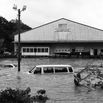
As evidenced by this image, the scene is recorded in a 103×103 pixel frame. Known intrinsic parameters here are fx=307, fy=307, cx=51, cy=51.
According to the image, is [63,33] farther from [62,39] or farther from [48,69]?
[48,69]

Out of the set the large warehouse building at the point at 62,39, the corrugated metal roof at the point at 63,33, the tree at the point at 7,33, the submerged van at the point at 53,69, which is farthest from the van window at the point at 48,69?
the tree at the point at 7,33

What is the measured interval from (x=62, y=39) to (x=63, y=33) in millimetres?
1564

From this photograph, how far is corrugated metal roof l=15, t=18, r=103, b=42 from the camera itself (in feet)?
243

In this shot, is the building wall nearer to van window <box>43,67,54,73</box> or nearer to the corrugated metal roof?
the corrugated metal roof

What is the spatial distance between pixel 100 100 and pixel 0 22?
93069 millimetres

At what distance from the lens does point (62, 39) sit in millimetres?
74500

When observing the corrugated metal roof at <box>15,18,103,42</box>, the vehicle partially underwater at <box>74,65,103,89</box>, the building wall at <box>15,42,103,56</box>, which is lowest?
the vehicle partially underwater at <box>74,65,103,89</box>

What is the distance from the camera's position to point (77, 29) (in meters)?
74.5

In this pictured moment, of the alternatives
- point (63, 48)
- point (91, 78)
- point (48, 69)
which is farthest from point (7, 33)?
point (91, 78)

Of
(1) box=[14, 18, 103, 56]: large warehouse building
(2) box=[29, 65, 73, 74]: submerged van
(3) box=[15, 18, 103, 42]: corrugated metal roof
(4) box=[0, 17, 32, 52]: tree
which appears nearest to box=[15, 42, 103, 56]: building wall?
(1) box=[14, 18, 103, 56]: large warehouse building

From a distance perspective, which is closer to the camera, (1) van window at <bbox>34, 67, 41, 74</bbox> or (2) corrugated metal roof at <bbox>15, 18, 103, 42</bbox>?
(1) van window at <bbox>34, 67, 41, 74</bbox>

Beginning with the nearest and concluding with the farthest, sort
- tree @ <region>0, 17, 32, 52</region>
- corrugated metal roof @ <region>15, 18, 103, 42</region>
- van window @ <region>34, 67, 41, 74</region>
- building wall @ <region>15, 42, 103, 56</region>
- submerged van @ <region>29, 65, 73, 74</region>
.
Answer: submerged van @ <region>29, 65, 73, 74</region>, van window @ <region>34, 67, 41, 74</region>, corrugated metal roof @ <region>15, 18, 103, 42</region>, building wall @ <region>15, 42, 103, 56</region>, tree @ <region>0, 17, 32, 52</region>

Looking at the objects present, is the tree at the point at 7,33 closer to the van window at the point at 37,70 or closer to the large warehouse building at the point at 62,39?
the large warehouse building at the point at 62,39

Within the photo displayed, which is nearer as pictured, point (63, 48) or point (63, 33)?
point (63, 33)
